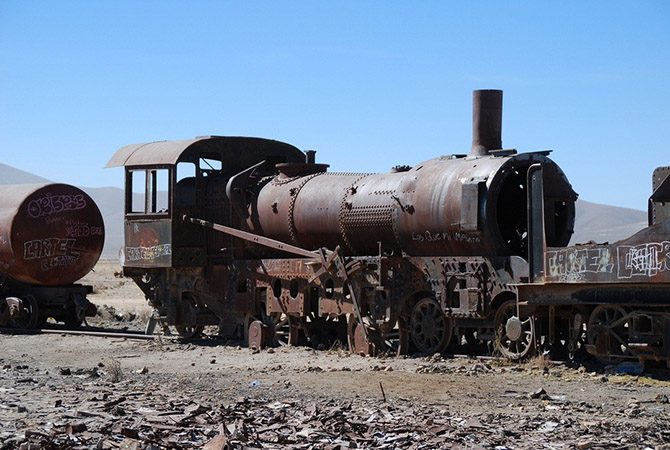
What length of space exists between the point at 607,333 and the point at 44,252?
14.3 m

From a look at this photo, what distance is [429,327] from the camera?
642 inches

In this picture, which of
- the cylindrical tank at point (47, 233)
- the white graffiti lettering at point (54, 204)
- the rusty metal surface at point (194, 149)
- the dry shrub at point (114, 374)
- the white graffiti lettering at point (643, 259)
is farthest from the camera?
the white graffiti lettering at point (54, 204)

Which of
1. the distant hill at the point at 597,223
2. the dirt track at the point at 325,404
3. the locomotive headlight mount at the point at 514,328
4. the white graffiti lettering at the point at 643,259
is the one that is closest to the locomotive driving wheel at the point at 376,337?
the dirt track at the point at 325,404

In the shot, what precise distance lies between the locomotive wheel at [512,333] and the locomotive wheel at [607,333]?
3.35 ft

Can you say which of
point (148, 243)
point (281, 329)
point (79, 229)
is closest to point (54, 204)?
point (79, 229)

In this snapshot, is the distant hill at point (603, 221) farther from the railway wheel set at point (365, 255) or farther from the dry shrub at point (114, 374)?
the dry shrub at point (114, 374)

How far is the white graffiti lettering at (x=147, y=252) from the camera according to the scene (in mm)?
20250

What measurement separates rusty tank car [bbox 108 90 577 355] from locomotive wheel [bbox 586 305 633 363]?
127cm

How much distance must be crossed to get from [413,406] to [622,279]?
12.1 ft

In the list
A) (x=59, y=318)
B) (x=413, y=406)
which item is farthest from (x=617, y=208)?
(x=413, y=406)

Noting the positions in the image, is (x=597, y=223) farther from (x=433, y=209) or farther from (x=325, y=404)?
(x=325, y=404)

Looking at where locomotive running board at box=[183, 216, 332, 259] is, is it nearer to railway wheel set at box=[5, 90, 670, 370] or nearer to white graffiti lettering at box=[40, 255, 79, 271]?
railway wheel set at box=[5, 90, 670, 370]

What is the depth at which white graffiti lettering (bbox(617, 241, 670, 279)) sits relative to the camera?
12500 mm

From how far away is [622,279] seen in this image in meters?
13.0
